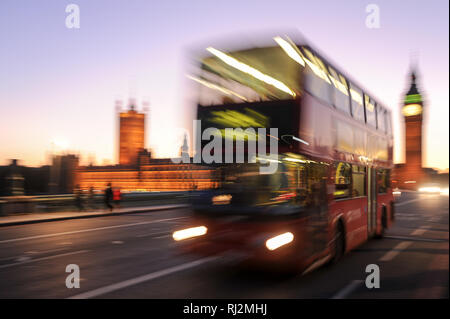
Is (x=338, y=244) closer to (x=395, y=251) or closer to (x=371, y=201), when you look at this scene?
(x=395, y=251)

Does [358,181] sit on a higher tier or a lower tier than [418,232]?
higher

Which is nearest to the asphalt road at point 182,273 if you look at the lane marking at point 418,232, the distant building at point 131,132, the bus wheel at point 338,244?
the bus wheel at point 338,244

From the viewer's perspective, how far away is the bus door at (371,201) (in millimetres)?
11016

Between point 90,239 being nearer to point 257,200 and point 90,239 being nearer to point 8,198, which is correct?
point 257,200

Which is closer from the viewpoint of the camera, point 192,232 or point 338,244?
point 192,232

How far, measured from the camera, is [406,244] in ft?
39.2

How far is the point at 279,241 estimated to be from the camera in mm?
6891

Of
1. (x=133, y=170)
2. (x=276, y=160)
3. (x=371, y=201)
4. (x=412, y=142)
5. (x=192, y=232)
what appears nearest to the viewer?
(x=276, y=160)

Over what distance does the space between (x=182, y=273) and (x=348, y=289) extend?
2.82 m

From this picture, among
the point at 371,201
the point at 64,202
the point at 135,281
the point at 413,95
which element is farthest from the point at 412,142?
the point at 135,281

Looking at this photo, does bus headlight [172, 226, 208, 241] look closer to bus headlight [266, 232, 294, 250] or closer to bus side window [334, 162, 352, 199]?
bus headlight [266, 232, 294, 250]

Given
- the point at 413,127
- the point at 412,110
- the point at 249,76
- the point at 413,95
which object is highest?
the point at 413,95

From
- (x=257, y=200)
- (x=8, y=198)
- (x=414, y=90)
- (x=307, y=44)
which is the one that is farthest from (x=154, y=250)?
(x=414, y=90)
